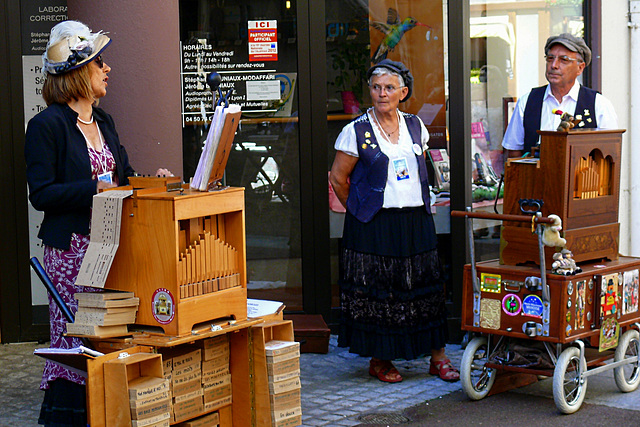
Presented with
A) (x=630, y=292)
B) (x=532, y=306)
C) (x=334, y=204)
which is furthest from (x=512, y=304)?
(x=334, y=204)

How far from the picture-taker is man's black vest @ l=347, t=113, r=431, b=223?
5.70 meters

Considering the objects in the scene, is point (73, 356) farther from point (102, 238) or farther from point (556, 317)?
point (556, 317)

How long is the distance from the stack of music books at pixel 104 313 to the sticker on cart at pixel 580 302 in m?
2.53

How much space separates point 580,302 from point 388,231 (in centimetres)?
130

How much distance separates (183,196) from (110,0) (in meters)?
1.56

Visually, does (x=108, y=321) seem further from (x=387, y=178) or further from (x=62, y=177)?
(x=387, y=178)

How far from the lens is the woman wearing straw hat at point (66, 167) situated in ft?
13.8

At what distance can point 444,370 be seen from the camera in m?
5.96

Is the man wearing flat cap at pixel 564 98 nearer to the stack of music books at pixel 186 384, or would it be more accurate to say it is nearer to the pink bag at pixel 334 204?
the pink bag at pixel 334 204

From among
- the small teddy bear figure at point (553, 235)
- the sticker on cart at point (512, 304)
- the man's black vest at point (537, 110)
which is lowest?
the sticker on cart at point (512, 304)

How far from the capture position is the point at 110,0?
4.85m

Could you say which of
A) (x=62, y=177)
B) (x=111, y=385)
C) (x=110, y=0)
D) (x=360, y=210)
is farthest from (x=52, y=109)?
(x=360, y=210)

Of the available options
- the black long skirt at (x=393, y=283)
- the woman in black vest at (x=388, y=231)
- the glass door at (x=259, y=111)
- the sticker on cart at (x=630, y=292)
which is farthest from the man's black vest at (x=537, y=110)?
the glass door at (x=259, y=111)

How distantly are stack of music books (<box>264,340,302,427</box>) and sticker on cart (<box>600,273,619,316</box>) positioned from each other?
197 cm
